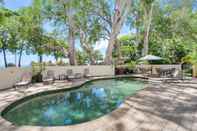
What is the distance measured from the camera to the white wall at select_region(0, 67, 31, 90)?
36.6ft

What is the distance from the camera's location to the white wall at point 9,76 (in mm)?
11141

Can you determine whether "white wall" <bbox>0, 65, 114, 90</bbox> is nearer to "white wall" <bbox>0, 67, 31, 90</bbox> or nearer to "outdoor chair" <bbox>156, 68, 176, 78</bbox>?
"white wall" <bbox>0, 67, 31, 90</bbox>

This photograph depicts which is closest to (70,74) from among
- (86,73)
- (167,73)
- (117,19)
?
(86,73)

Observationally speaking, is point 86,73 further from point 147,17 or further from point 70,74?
point 147,17

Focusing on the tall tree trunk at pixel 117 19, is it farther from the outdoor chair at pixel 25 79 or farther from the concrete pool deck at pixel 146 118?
the concrete pool deck at pixel 146 118

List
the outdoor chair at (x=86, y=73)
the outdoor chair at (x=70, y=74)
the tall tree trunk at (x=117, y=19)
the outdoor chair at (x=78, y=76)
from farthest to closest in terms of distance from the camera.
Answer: the tall tree trunk at (x=117, y=19), the outdoor chair at (x=86, y=73), the outdoor chair at (x=78, y=76), the outdoor chair at (x=70, y=74)

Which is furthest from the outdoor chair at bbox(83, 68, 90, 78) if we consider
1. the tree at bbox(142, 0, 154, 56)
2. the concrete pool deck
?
the concrete pool deck

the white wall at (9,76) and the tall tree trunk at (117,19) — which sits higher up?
the tall tree trunk at (117,19)

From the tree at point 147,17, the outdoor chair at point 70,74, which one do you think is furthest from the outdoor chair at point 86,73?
the tree at point 147,17

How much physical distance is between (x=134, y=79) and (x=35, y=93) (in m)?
8.88

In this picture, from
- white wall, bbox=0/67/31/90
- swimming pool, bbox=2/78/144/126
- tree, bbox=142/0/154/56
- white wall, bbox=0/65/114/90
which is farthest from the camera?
tree, bbox=142/0/154/56

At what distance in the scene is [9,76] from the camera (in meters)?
11.8

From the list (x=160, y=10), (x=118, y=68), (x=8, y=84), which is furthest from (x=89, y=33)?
(x=8, y=84)

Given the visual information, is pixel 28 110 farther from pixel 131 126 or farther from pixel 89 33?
pixel 89 33
